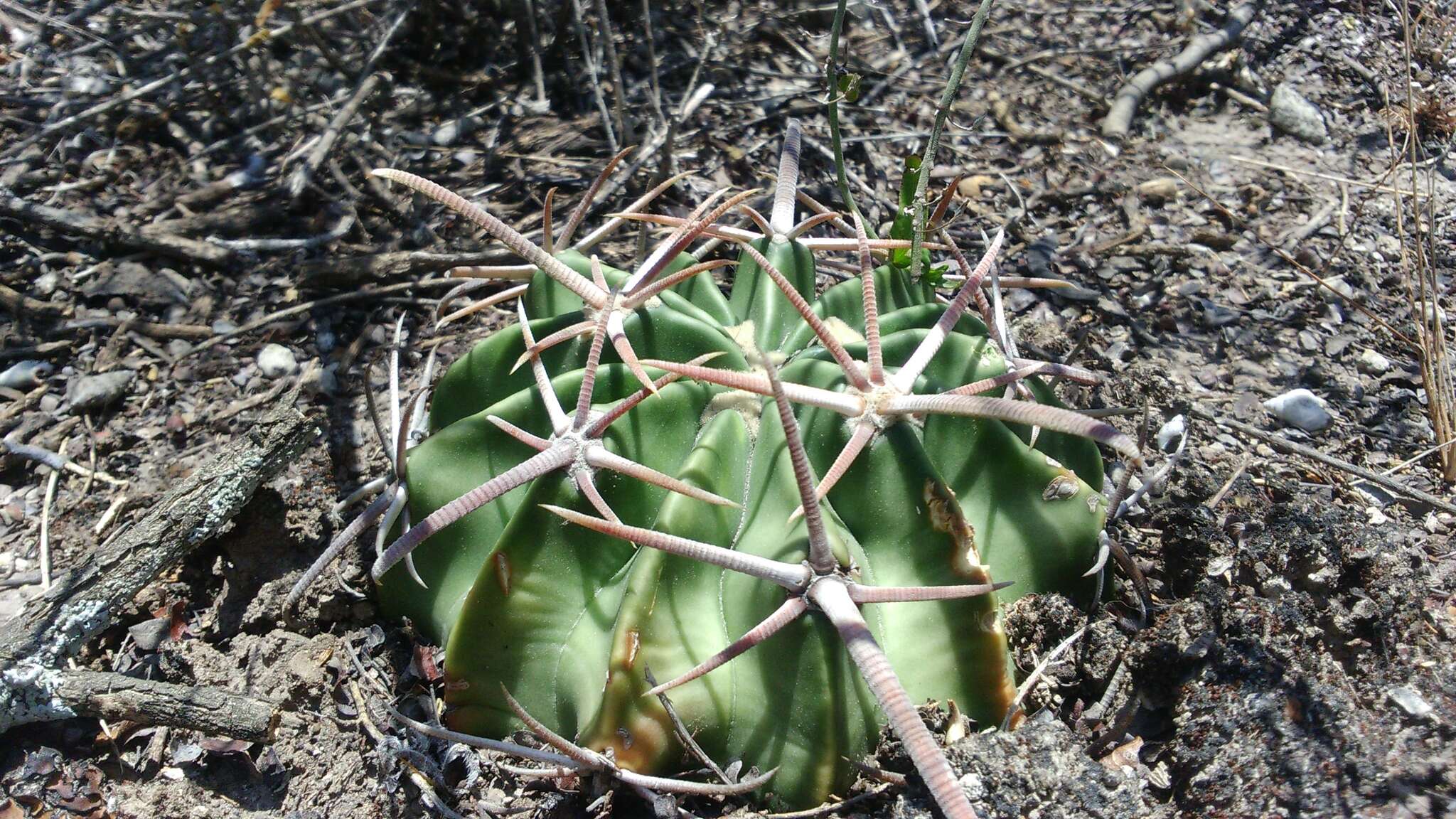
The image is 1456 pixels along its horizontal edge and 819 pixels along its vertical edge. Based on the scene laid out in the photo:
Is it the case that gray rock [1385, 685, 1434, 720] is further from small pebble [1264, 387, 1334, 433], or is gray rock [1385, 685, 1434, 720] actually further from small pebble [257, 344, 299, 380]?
small pebble [257, 344, 299, 380]

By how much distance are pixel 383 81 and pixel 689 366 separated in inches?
103

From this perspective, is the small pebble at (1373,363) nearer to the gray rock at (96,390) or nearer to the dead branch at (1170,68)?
the dead branch at (1170,68)

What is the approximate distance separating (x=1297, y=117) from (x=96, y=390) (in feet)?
13.4

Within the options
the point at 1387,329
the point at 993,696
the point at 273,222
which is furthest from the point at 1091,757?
the point at 273,222

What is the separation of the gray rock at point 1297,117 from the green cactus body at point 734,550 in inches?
99.0

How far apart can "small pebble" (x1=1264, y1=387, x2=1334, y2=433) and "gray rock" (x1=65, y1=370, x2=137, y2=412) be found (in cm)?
311

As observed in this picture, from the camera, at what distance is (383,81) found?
144 inches

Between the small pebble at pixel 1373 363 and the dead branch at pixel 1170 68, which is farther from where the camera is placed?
the dead branch at pixel 1170 68

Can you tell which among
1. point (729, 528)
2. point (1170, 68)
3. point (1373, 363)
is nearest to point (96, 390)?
point (729, 528)

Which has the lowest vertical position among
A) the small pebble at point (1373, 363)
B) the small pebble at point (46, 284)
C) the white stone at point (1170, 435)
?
the small pebble at point (1373, 363)

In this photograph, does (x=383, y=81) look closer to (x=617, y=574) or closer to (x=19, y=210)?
(x=19, y=210)

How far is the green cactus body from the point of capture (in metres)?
1.57

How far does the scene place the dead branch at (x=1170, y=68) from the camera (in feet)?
12.2

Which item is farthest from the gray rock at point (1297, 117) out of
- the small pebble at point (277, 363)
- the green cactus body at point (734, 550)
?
the small pebble at point (277, 363)
